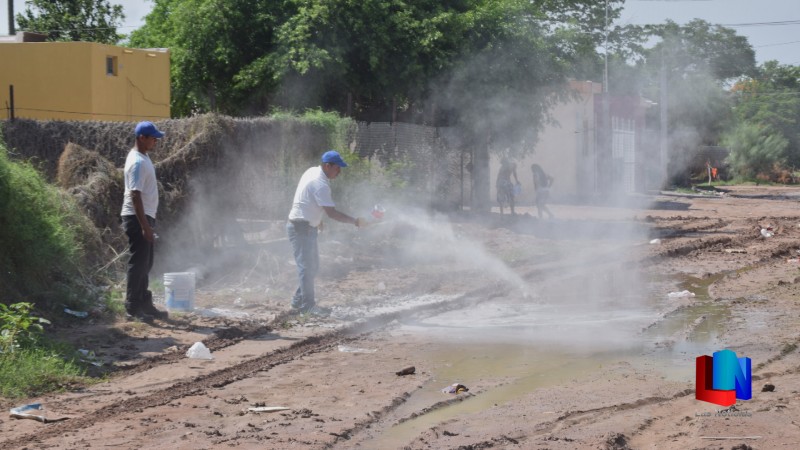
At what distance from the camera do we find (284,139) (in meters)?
15.5

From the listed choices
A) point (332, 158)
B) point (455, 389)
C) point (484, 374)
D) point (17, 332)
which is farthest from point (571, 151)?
point (17, 332)

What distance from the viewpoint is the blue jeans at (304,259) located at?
1036 centimetres

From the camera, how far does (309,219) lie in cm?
1038

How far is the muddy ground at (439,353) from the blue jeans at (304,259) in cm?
38

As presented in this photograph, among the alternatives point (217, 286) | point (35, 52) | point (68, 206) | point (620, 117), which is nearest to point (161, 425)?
point (68, 206)

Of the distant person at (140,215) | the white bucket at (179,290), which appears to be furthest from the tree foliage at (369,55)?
the distant person at (140,215)

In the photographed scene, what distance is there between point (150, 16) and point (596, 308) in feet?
71.1

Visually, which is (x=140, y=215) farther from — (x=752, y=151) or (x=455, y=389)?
(x=752, y=151)

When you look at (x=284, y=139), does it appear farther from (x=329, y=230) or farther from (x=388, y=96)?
(x=388, y=96)

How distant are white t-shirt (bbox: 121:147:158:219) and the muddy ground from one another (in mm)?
1147

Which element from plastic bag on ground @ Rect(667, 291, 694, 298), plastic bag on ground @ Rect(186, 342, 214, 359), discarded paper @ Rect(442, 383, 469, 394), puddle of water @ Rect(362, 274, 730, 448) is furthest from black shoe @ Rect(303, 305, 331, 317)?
plastic bag on ground @ Rect(667, 291, 694, 298)

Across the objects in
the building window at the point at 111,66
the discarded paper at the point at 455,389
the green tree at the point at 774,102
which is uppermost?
the green tree at the point at 774,102

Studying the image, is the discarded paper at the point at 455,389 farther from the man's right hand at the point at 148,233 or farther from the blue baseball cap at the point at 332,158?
the blue baseball cap at the point at 332,158

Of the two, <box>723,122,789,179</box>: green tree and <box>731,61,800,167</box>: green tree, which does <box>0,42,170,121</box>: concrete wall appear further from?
<box>731,61,800,167</box>: green tree
